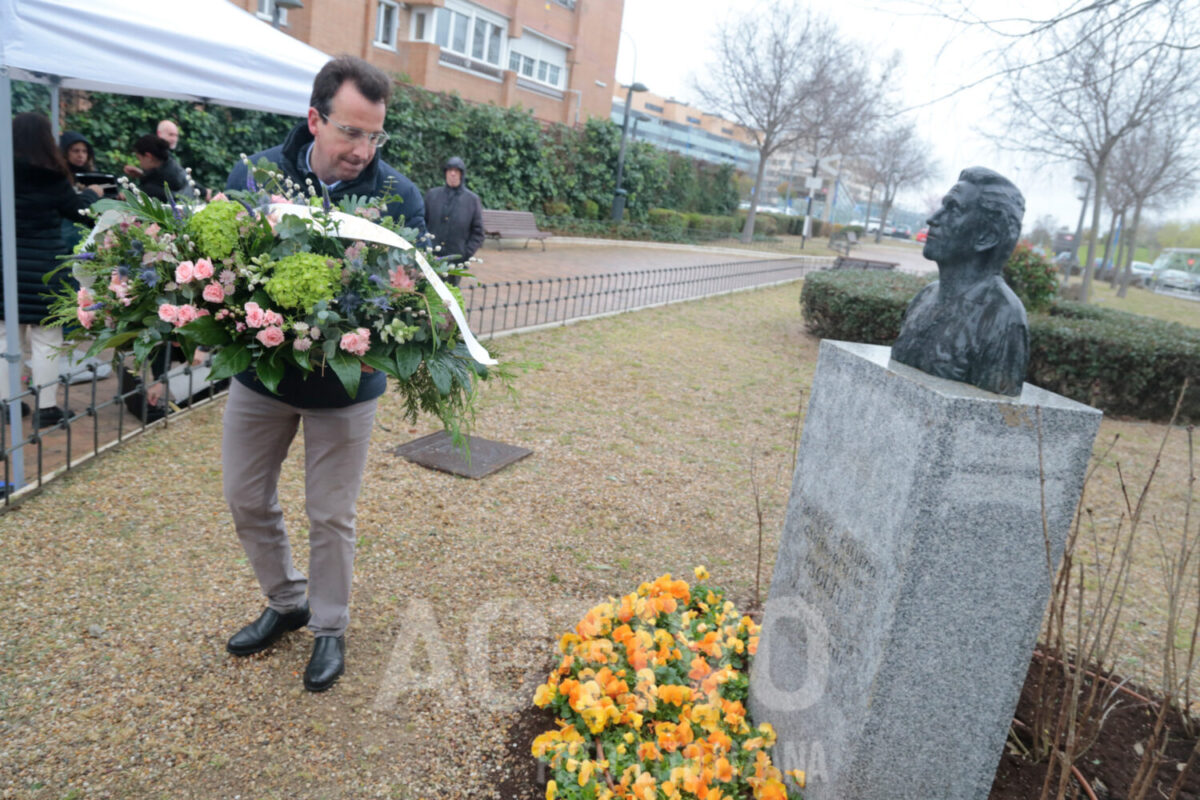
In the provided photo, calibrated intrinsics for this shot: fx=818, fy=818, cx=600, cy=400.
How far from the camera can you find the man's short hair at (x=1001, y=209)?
8.01ft

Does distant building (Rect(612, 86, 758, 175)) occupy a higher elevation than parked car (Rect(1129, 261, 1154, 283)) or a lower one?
higher

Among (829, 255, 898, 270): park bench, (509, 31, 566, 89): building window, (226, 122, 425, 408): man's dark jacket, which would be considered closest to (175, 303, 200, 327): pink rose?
(226, 122, 425, 408): man's dark jacket

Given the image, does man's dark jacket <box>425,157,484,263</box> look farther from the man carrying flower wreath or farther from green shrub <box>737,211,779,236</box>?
green shrub <box>737,211,779,236</box>

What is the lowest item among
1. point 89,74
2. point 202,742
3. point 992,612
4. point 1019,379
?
point 202,742

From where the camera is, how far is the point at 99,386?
6.03 metres

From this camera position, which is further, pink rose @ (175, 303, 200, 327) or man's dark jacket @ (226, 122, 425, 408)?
man's dark jacket @ (226, 122, 425, 408)

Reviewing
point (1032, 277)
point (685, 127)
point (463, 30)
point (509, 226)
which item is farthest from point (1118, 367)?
point (685, 127)

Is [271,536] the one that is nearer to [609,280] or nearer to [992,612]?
[992,612]

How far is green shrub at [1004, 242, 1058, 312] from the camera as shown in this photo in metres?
12.4

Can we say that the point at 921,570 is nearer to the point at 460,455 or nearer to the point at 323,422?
the point at 323,422

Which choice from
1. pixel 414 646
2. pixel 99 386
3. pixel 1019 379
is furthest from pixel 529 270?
pixel 1019 379

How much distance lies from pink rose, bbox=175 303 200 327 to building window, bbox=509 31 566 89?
1121 inches

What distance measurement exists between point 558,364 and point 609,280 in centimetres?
669

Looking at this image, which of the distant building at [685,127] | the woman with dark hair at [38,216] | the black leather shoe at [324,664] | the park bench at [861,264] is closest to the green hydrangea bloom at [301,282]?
the black leather shoe at [324,664]
